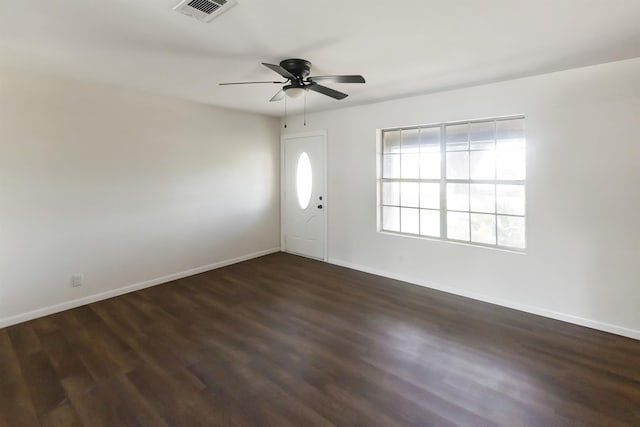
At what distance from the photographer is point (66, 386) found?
216 cm

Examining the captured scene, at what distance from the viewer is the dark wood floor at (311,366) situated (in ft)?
6.24

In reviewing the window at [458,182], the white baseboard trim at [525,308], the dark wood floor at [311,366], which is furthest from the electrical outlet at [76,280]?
the window at [458,182]

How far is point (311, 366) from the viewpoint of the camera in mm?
2373

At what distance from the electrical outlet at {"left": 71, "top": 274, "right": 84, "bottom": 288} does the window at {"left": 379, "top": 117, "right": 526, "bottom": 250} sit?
3.89 m

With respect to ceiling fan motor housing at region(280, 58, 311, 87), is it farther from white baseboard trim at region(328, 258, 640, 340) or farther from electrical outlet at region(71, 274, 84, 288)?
electrical outlet at region(71, 274, 84, 288)

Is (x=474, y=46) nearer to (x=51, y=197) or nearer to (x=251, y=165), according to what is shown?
(x=251, y=165)

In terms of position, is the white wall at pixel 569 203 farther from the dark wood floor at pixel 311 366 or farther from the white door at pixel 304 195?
the white door at pixel 304 195

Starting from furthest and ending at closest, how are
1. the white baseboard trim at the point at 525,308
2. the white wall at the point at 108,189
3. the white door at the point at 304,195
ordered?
the white door at the point at 304,195 → the white wall at the point at 108,189 → the white baseboard trim at the point at 525,308

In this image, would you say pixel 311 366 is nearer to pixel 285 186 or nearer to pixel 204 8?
pixel 204 8

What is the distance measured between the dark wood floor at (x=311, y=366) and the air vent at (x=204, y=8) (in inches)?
98.8

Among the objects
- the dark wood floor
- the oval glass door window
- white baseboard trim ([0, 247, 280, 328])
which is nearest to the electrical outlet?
white baseboard trim ([0, 247, 280, 328])

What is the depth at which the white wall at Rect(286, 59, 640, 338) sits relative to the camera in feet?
9.16

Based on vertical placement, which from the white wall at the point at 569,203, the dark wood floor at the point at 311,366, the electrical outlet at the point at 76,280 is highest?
the white wall at the point at 569,203

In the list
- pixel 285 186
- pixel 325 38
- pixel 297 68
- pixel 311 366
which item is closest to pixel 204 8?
pixel 325 38
